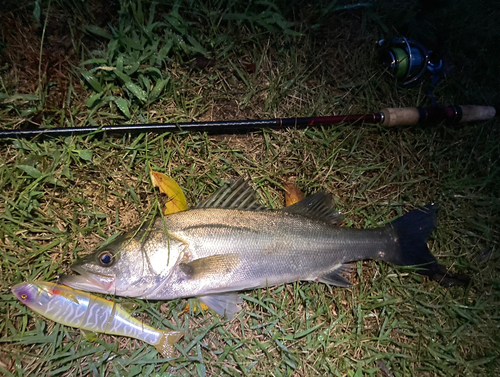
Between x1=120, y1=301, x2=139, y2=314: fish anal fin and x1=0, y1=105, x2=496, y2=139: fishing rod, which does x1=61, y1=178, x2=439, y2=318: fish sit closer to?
x1=120, y1=301, x2=139, y2=314: fish anal fin

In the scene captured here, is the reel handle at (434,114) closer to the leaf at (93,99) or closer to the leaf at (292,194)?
the leaf at (292,194)

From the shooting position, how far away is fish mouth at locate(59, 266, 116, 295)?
236 centimetres

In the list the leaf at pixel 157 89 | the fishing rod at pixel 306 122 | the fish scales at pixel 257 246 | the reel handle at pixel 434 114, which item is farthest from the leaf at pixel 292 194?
the leaf at pixel 157 89

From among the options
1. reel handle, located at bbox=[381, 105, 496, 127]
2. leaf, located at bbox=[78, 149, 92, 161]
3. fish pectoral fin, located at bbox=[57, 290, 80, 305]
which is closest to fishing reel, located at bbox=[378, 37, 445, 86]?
reel handle, located at bbox=[381, 105, 496, 127]

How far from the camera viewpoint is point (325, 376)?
2754mm

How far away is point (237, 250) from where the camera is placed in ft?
8.27

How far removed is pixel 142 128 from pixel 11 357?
2170 millimetres

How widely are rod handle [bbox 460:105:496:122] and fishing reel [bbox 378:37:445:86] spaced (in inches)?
18.1

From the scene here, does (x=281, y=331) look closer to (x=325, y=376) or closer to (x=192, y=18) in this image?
(x=325, y=376)

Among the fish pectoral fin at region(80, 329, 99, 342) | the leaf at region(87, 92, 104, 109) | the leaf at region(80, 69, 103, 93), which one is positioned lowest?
the fish pectoral fin at region(80, 329, 99, 342)

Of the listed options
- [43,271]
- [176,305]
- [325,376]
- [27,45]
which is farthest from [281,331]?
[27,45]

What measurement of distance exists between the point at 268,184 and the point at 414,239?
148 cm

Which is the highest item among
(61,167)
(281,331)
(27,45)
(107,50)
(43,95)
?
(27,45)

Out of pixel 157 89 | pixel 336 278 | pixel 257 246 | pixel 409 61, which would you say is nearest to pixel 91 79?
pixel 157 89
